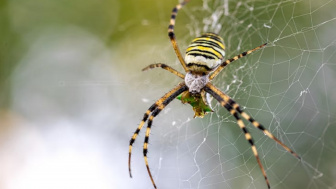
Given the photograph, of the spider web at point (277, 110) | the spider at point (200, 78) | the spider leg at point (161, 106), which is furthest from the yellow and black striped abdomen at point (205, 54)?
the spider web at point (277, 110)

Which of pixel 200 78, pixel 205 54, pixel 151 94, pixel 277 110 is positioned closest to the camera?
pixel 205 54

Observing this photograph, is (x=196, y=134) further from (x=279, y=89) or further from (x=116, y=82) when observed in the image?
(x=116, y=82)

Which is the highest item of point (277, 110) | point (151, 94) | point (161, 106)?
point (151, 94)

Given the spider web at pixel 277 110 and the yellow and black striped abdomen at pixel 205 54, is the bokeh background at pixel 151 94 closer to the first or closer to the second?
the spider web at pixel 277 110

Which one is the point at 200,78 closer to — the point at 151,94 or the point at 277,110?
the point at 277,110

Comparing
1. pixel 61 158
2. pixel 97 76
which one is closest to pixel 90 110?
pixel 97 76

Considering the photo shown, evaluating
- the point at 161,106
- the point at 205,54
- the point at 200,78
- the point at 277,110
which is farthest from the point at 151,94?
the point at 205,54
